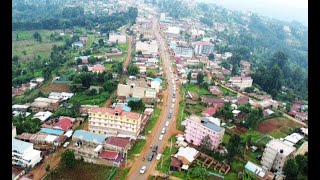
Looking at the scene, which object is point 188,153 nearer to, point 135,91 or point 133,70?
point 135,91

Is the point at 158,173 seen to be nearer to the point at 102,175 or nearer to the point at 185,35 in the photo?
the point at 102,175

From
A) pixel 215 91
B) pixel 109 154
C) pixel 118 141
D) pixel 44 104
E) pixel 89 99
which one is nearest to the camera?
pixel 109 154

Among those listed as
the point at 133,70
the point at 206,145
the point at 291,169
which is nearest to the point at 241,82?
the point at 133,70

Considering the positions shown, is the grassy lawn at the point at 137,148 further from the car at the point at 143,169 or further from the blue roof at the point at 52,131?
the blue roof at the point at 52,131

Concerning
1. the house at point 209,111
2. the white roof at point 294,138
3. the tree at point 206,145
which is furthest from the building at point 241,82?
the tree at point 206,145

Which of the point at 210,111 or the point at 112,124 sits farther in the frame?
the point at 210,111
